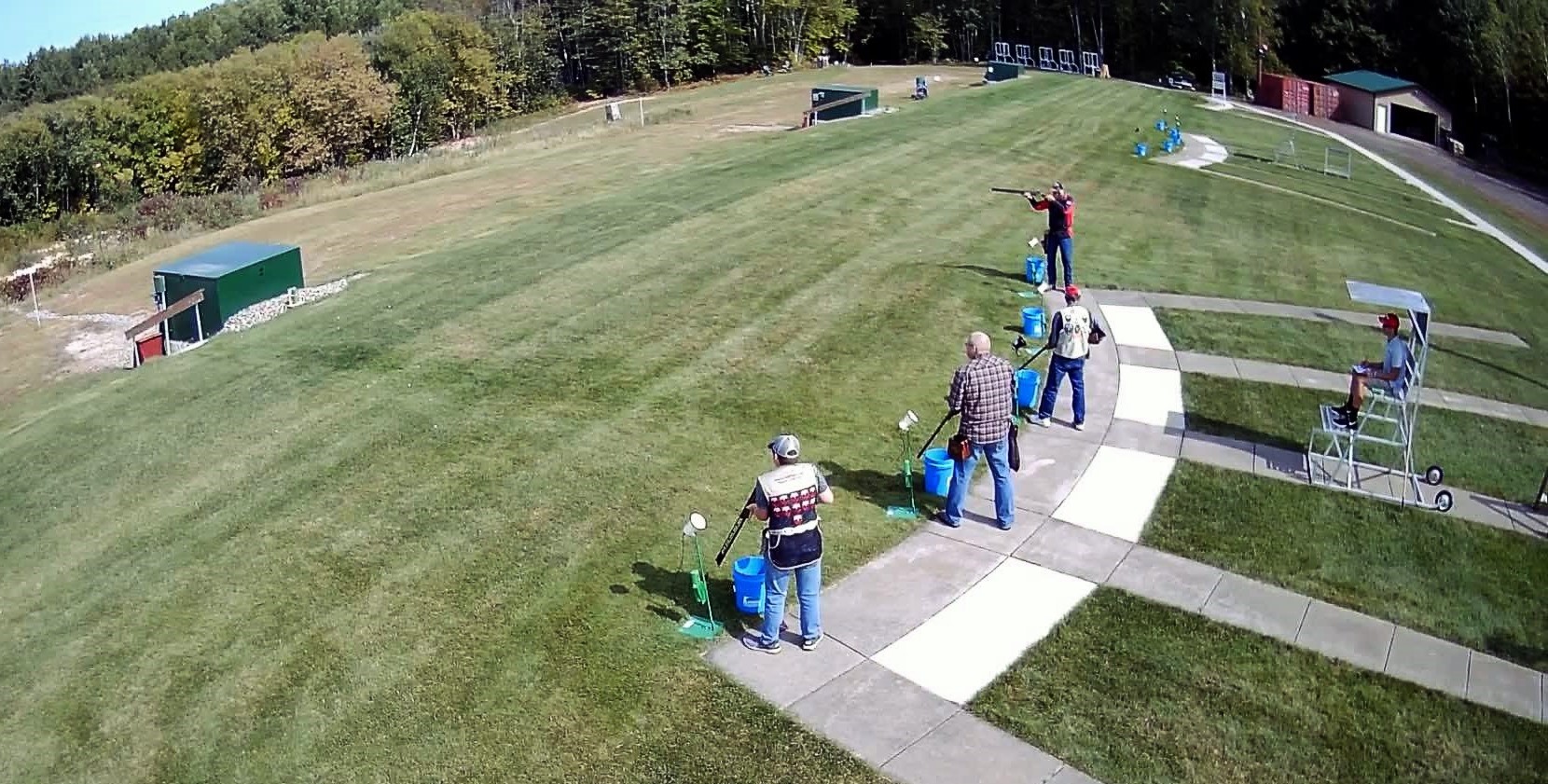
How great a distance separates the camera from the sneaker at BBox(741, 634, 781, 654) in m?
9.25

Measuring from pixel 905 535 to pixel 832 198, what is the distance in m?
15.6

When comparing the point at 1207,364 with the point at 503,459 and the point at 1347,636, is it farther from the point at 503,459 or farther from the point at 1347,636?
the point at 503,459

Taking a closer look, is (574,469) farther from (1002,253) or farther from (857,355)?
(1002,253)

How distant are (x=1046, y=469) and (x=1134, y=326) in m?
6.20

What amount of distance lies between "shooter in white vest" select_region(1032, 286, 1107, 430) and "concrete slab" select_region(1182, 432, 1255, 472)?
1.32 meters

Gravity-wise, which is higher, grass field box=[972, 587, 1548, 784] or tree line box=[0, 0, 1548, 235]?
tree line box=[0, 0, 1548, 235]

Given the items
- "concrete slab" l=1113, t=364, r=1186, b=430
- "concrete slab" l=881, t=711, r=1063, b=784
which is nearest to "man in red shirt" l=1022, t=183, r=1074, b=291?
"concrete slab" l=1113, t=364, r=1186, b=430

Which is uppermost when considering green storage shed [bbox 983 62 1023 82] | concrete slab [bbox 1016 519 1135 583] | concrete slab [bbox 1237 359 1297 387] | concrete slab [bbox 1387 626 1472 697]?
green storage shed [bbox 983 62 1023 82]

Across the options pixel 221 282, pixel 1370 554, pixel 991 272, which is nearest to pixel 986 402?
pixel 1370 554

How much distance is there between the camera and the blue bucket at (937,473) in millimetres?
11891

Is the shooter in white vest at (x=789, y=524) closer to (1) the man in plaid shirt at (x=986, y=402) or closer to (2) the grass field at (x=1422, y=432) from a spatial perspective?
(1) the man in plaid shirt at (x=986, y=402)

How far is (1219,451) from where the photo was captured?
43.3 ft

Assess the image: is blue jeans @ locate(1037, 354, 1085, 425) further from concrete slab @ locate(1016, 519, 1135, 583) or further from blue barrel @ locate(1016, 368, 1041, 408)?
concrete slab @ locate(1016, 519, 1135, 583)

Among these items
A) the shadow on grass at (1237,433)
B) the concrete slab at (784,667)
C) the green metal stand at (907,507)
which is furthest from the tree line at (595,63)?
the concrete slab at (784,667)
